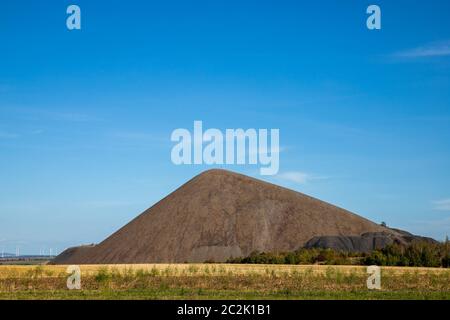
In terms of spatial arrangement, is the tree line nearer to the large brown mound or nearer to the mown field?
the mown field

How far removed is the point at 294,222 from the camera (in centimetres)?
11656

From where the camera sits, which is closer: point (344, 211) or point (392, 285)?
point (392, 285)

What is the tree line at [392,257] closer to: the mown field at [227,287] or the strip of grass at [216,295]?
the mown field at [227,287]

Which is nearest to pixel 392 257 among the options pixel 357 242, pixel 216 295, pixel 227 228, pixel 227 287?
pixel 357 242

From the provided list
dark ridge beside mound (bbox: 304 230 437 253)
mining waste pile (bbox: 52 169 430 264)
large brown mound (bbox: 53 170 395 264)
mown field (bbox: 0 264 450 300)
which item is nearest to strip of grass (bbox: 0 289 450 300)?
mown field (bbox: 0 264 450 300)

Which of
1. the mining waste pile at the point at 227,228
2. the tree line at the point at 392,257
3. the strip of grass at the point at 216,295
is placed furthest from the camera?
the mining waste pile at the point at 227,228

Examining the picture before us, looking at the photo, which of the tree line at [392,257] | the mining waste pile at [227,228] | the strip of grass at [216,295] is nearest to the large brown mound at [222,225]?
the mining waste pile at [227,228]

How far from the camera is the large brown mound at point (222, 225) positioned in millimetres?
107938

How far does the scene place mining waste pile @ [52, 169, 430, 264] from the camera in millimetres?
105375
